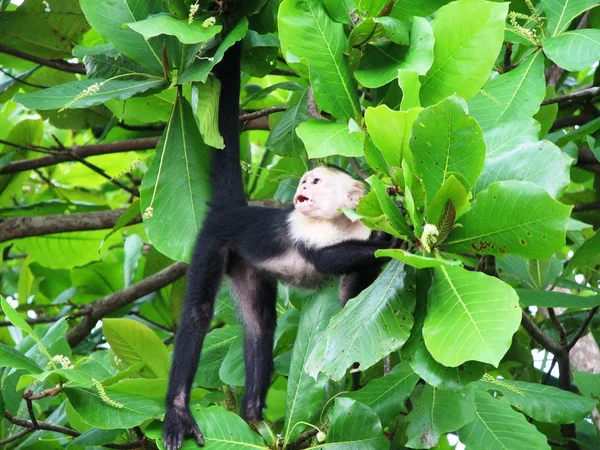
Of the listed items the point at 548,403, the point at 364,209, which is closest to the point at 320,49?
the point at 364,209

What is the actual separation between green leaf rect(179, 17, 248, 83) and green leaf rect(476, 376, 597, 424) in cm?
149

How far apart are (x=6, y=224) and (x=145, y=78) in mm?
1248

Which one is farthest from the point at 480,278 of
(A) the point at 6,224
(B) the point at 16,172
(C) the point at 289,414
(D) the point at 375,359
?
(B) the point at 16,172

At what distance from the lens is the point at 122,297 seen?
438 cm

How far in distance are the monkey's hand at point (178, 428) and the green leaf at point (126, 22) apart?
1.29 m

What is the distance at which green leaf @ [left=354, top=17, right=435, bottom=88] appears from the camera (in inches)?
103

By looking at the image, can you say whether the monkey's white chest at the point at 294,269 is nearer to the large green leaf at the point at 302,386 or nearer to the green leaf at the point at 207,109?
the large green leaf at the point at 302,386


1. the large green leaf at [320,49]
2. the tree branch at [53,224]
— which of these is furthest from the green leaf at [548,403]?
the tree branch at [53,224]

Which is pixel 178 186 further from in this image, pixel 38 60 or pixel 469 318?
pixel 469 318

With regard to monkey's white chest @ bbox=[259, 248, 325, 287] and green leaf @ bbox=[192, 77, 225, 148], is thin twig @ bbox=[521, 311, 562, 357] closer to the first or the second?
monkey's white chest @ bbox=[259, 248, 325, 287]

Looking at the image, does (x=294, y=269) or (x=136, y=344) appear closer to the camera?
(x=136, y=344)

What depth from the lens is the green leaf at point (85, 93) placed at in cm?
309

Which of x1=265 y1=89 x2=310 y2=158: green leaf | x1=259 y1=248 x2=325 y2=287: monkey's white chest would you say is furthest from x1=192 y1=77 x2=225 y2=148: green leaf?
x1=259 y1=248 x2=325 y2=287: monkey's white chest

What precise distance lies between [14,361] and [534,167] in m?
1.70
